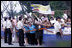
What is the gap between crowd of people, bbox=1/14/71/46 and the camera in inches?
407

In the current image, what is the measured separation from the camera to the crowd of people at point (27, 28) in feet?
33.9

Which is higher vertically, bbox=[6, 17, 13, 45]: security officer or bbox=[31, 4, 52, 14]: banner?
bbox=[31, 4, 52, 14]: banner

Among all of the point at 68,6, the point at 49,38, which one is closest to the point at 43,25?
the point at 49,38

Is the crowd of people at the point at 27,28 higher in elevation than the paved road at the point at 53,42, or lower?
higher

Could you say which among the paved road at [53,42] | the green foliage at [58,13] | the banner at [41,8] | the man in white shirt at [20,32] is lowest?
the paved road at [53,42]

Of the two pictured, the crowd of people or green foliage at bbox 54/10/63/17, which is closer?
the crowd of people

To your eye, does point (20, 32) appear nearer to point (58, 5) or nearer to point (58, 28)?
point (58, 28)

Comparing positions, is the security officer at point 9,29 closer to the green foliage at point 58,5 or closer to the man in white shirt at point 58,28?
the man in white shirt at point 58,28

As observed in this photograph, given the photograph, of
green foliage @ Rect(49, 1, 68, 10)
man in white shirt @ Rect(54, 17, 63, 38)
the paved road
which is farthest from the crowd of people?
green foliage @ Rect(49, 1, 68, 10)

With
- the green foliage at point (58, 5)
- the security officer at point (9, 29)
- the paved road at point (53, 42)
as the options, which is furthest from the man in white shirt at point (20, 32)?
the green foliage at point (58, 5)

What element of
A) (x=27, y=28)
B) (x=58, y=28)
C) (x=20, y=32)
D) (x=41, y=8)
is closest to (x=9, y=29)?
(x=20, y=32)

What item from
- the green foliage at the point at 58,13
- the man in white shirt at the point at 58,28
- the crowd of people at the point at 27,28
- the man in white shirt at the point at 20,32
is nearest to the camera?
the man in white shirt at the point at 20,32

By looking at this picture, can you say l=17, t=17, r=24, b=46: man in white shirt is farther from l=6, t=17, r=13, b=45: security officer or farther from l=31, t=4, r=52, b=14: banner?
l=31, t=4, r=52, b=14: banner

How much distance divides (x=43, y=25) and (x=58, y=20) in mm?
674
